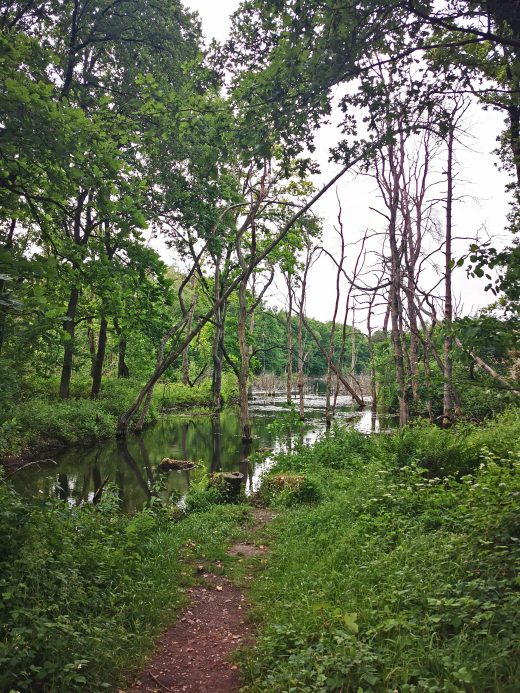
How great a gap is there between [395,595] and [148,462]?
13.5 metres

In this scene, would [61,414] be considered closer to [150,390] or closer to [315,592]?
[150,390]

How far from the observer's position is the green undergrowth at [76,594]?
3.13 m

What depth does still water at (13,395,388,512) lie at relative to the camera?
12.2 m

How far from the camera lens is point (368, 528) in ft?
20.3

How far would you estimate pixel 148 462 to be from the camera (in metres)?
16.1

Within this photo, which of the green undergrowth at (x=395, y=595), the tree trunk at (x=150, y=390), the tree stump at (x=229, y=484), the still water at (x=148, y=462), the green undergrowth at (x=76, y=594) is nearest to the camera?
the green undergrowth at (x=395, y=595)

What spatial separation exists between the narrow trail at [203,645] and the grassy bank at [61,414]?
22.6ft

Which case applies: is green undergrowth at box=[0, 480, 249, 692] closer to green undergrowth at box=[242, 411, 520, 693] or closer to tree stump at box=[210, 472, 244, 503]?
green undergrowth at box=[242, 411, 520, 693]

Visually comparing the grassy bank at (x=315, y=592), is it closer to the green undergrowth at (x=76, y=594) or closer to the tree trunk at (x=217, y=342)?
the green undergrowth at (x=76, y=594)

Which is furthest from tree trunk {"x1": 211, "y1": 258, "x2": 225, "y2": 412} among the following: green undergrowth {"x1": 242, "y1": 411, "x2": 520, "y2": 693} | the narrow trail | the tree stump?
the narrow trail

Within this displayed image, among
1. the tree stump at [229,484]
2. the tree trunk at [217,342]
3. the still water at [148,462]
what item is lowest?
the still water at [148,462]

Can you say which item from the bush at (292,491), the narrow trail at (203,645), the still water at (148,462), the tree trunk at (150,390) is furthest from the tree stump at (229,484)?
the tree trunk at (150,390)

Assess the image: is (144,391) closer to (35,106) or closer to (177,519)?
(177,519)

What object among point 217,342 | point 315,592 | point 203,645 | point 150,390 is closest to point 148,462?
point 150,390
